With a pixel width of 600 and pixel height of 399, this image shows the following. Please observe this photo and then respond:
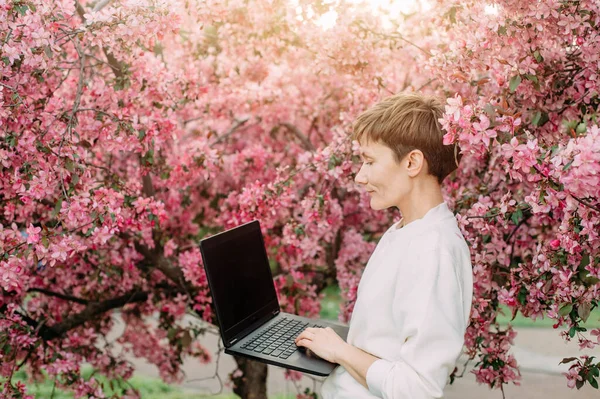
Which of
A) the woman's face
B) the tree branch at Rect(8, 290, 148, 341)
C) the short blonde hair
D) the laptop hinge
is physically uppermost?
the short blonde hair

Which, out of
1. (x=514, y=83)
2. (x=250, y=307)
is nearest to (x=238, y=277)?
(x=250, y=307)

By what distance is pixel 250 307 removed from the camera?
194cm

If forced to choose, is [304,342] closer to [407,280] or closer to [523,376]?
[407,280]

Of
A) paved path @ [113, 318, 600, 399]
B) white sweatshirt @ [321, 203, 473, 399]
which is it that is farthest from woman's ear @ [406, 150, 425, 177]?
paved path @ [113, 318, 600, 399]

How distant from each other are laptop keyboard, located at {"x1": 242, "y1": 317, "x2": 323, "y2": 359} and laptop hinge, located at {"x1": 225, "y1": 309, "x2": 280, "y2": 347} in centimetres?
4

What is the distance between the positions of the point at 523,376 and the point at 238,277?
454 cm

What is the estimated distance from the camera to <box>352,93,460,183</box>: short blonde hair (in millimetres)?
1538

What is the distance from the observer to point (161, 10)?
2.25 meters

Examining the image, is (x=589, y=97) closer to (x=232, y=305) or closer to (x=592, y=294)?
(x=592, y=294)

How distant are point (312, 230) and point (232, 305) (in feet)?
4.92

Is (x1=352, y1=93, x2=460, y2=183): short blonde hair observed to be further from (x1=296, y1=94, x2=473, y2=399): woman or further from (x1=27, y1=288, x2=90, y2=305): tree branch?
(x1=27, y1=288, x2=90, y2=305): tree branch

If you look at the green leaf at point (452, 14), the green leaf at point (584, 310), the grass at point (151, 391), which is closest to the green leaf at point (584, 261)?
the green leaf at point (584, 310)

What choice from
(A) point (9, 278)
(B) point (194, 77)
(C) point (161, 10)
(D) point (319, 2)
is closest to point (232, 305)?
(A) point (9, 278)

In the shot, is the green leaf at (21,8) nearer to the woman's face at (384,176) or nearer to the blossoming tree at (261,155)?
the blossoming tree at (261,155)
